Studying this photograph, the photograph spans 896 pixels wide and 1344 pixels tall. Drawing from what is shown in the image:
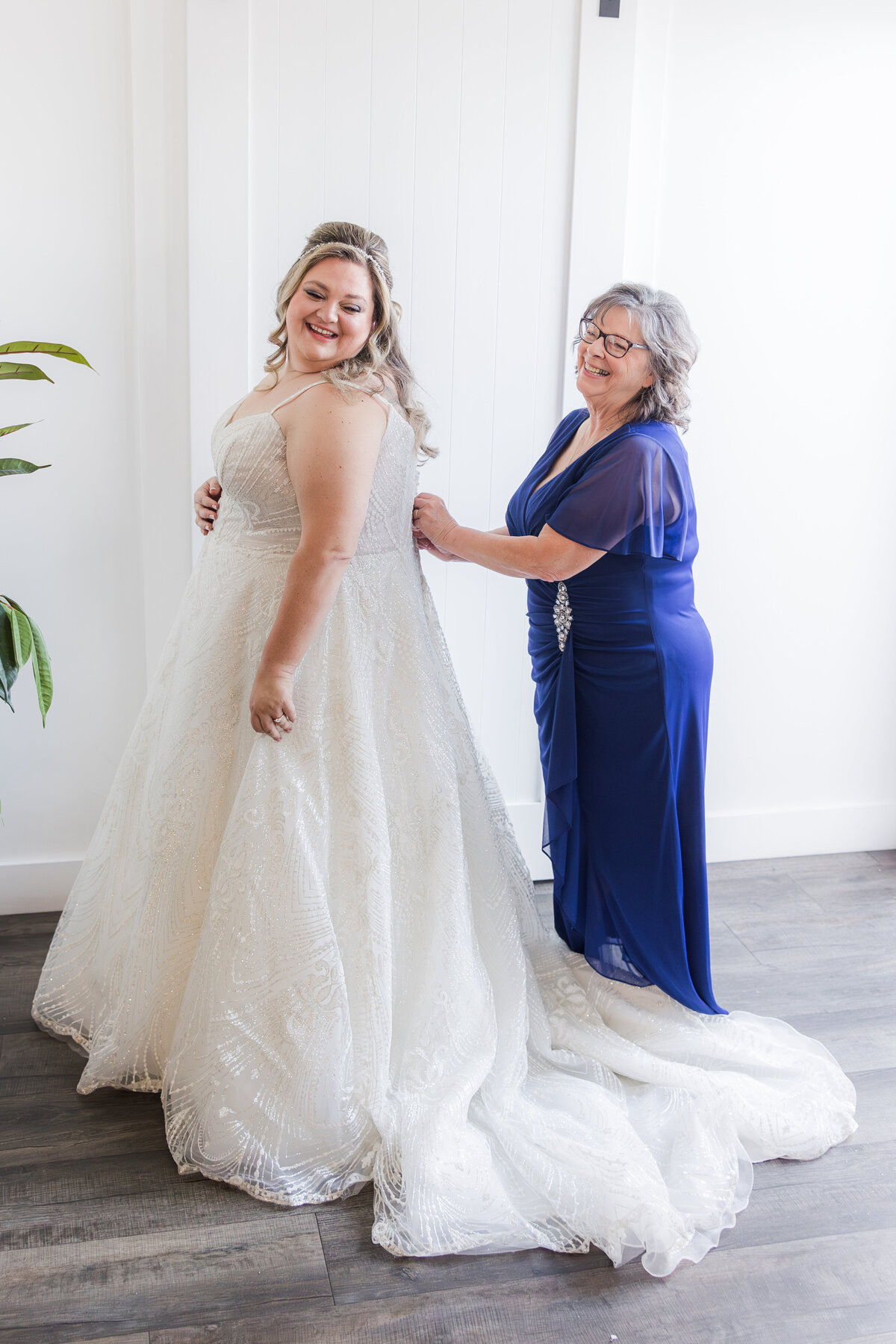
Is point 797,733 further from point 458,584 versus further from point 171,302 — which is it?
point 171,302

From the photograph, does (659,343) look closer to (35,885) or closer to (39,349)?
(39,349)

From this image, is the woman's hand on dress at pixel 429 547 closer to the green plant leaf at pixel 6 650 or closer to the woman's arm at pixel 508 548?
the woman's arm at pixel 508 548

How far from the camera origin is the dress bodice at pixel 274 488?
1.92 meters

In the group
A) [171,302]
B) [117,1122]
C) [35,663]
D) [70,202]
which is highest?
[70,202]

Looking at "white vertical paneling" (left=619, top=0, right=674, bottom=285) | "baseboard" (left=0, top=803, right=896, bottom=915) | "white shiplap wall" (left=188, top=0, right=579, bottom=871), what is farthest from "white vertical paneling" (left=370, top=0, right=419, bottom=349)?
"baseboard" (left=0, top=803, right=896, bottom=915)

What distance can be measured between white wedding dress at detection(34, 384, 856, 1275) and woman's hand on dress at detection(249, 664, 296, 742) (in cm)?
3

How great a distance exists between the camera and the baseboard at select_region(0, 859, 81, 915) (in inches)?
110

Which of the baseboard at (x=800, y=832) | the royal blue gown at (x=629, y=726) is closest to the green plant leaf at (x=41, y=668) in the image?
the royal blue gown at (x=629, y=726)

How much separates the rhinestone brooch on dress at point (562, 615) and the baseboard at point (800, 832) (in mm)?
1293

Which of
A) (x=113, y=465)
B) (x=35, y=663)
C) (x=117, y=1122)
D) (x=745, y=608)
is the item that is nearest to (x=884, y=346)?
(x=745, y=608)

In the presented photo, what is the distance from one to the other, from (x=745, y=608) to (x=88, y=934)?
1.98 metres

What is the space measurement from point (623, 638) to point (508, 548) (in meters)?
0.29

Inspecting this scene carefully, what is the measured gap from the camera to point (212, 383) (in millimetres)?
2568

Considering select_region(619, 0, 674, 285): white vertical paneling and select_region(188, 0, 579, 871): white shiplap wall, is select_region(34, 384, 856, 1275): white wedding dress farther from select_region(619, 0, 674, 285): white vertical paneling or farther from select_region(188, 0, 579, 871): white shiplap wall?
select_region(619, 0, 674, 285): white vertical paneling
